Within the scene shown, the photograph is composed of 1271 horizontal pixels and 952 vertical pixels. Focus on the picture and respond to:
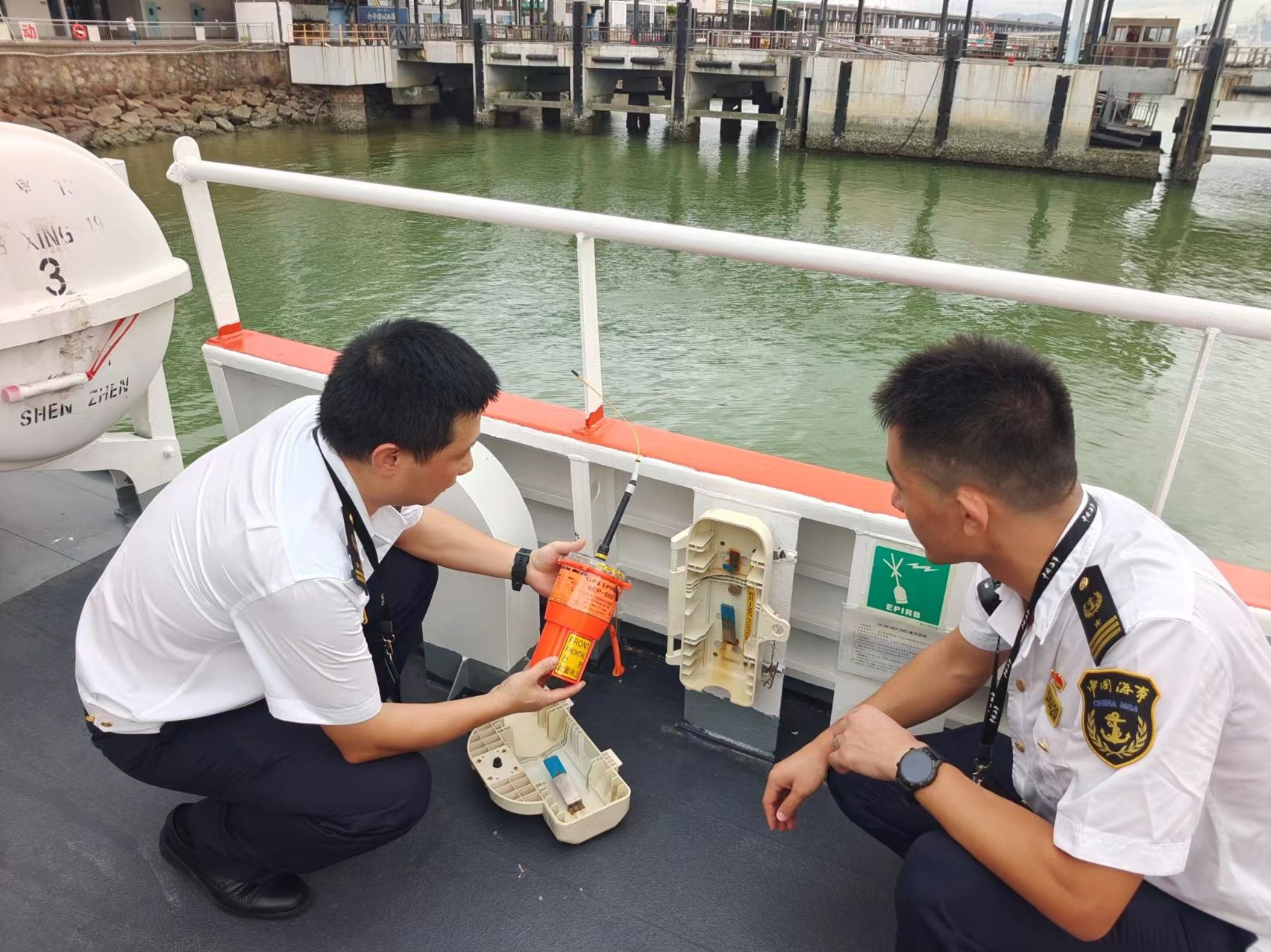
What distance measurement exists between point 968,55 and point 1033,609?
2750 centimetres

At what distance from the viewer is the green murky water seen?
7133mm

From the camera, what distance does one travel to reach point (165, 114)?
73.1ft

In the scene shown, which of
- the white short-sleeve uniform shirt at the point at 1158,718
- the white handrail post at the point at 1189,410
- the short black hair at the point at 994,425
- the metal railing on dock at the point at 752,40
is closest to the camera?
the white short-sleeve uniform shirt at the point at 1158,718

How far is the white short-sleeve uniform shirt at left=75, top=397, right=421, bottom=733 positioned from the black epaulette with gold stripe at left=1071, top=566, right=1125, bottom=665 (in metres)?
1.07

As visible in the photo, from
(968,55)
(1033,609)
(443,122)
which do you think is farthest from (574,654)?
(443,122)

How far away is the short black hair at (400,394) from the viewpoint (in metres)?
1.35

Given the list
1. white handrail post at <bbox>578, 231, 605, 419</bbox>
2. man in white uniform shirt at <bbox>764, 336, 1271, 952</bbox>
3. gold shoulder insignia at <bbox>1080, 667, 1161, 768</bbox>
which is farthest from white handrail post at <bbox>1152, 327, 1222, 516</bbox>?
white handrail post at <bbox>578, 231, 605, 419</bbox>

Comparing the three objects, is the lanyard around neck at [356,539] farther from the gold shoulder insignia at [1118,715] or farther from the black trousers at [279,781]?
the gold shoulder insignia at [1118,715]

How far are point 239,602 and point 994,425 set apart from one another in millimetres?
1143

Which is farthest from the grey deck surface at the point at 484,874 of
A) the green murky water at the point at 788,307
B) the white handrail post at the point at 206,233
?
the green murky water at the point at 788,307

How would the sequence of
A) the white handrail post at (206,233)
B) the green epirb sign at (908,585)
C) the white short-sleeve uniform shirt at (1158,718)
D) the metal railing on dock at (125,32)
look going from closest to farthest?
the white short-sleeve uniform shirt at (1158,718), the green epirb sign at (908,585), the white handrail post at (206,233), the metal railing on dock at (125,32)

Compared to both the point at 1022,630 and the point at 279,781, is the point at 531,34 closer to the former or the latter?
the point at 279,781

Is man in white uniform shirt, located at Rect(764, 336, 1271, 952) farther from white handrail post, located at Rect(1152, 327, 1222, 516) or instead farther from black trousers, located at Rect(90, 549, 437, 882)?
black trousers, located at Rect(90, 549, 437, 882)

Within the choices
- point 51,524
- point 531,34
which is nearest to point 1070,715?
point 51,524
